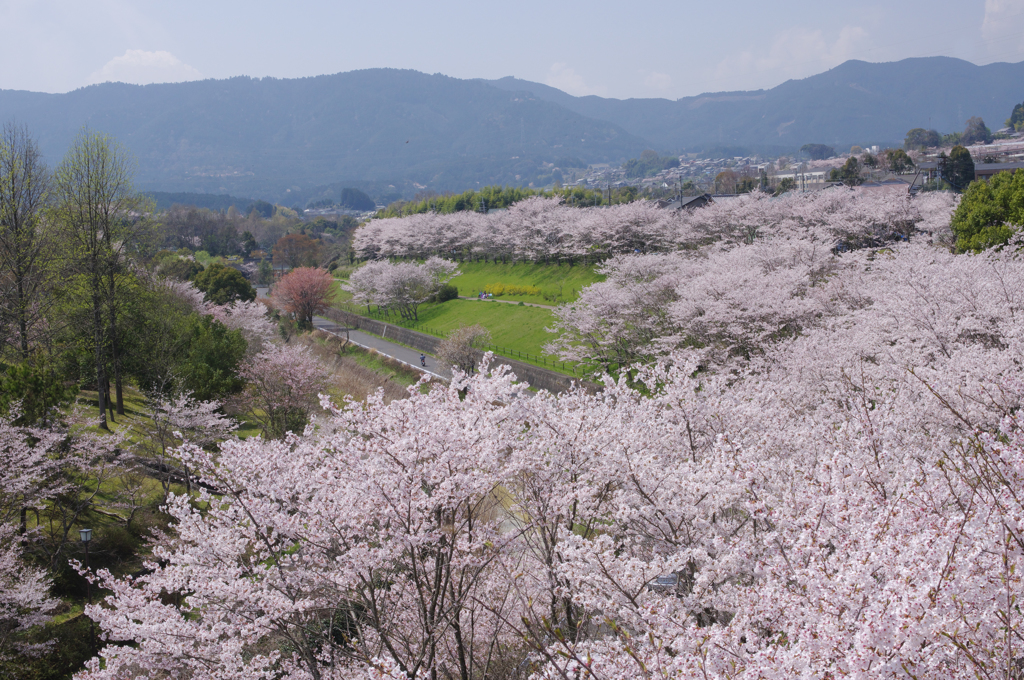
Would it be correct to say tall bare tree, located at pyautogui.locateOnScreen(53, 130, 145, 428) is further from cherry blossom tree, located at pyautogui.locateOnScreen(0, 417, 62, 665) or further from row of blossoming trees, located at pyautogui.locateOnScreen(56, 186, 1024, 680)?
row of blossoming trees, located at pyautogui.locateOnScreen(56, 186, 1024, 680)

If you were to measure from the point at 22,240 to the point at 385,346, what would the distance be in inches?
1047

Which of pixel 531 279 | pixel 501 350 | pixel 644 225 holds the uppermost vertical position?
pixel 644 225

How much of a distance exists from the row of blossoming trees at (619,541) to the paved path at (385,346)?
78.1 ft

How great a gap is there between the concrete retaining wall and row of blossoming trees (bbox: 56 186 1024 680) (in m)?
8.72

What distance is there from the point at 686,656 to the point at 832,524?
7.37 feet

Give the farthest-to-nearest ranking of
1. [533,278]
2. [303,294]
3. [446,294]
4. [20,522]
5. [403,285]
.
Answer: [446,294]
[533,278]
[403,285]
[303,294]
[20,522]

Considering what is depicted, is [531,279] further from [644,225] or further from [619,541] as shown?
[619,541]

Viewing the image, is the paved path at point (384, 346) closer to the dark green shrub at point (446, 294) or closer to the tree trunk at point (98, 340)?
the dark green shrub at point (446, 294)

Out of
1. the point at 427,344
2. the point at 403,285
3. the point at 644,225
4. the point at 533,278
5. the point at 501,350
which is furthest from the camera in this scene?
the point at 533,278

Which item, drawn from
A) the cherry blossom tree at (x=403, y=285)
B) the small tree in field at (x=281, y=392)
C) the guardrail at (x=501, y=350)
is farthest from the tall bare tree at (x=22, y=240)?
the cherry blossom tree at (x=403, y=285)

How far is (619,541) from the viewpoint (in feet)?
26.9

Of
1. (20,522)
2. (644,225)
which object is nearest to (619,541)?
(20,522)

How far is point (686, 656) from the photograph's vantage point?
3775 millimetres

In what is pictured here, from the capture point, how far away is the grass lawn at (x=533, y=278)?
44.2 meters
